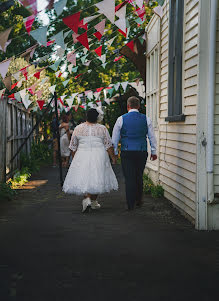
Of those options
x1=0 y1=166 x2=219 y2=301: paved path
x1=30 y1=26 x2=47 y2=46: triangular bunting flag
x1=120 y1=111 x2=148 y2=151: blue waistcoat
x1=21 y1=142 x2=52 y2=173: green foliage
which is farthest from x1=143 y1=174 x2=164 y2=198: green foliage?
x1=21 y1=142 x2=52 y2=173: green foliage

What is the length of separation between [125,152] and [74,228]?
193cm

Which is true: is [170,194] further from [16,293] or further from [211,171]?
[16,293]

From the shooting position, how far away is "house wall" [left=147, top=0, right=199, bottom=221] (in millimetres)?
6914

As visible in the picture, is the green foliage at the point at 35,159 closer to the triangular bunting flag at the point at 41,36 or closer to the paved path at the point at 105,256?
the paved path at the point at 105,256

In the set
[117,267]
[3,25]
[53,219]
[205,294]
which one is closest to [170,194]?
[53,219]

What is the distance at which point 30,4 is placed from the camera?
17.1ft

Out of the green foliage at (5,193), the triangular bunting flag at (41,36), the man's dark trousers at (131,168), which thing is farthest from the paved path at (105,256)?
the triangular bunting flag at (41,36)

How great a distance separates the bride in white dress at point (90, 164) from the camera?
8102 millimetres

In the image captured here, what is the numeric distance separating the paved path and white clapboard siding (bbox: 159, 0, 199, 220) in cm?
42

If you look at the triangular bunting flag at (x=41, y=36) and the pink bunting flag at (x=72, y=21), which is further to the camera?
the pink bunting flag at (x=72, y=21)

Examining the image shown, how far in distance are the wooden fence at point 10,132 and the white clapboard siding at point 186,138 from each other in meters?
3.51

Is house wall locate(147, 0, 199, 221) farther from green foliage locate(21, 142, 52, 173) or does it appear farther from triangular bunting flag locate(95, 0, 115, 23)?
green foliage locate(21, 142, 52, 173)

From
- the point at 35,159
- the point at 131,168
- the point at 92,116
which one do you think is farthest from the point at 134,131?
the point at 35,159

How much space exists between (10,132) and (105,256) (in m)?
A: 7.58
